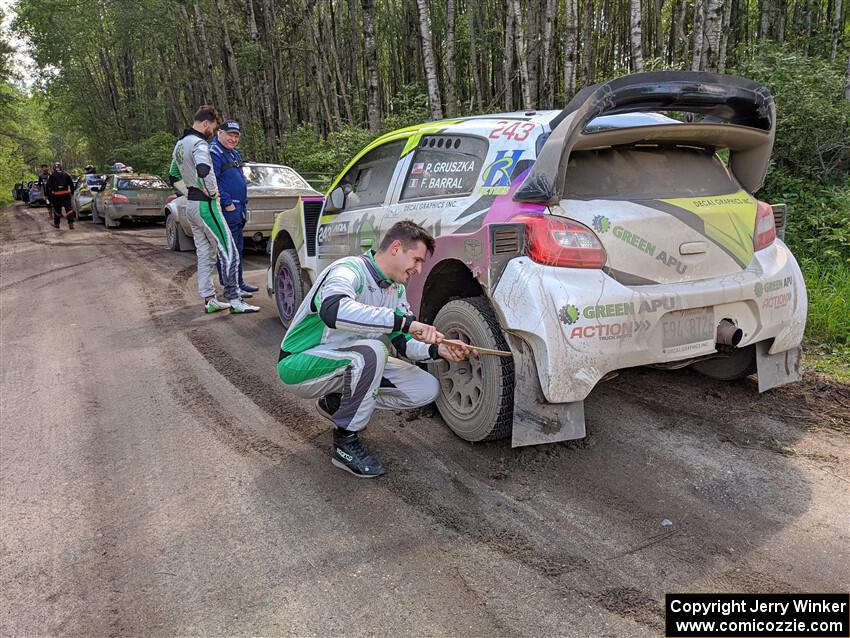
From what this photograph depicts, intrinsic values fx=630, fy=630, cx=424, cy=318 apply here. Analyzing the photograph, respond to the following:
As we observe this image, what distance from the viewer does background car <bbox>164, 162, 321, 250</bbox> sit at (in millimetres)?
11000

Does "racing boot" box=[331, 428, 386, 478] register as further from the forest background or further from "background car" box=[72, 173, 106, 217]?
"background car" box=[72, 173, 106, 217]

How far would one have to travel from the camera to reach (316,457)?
12.3ft

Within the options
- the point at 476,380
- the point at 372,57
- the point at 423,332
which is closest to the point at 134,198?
the point at 372,57

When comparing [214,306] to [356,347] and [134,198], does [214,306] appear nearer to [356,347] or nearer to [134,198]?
[356,347]

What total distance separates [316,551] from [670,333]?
2.10 metres

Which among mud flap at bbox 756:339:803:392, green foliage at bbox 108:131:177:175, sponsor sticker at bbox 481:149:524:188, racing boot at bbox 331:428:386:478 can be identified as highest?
green foliage at bbox 108:131:177:175

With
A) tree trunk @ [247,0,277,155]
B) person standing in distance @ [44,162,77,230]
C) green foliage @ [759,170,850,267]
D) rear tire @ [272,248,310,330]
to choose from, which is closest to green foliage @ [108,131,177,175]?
tree trunk @ [247,0,277,155]

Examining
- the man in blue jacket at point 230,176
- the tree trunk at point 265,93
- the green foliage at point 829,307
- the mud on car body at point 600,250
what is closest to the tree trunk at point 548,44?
the man in blue jacket at point 230,176

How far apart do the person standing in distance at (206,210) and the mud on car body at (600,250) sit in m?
3.93

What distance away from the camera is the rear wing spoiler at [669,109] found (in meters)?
3.17

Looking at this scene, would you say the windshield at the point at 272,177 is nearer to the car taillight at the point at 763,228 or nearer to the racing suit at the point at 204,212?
the racing suit at the point at 204,212

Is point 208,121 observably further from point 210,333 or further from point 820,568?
point 820,568

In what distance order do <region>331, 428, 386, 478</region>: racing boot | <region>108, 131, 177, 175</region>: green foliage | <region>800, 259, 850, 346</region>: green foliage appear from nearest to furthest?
1. <region>331, 428, 386, 478</region>: racing boot
2. <region>800, 259, 850, 346</region>: green foliage
3. <region>108, 131, 177, 175</region>: green foliage

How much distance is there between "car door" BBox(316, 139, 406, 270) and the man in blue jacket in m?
2.19
